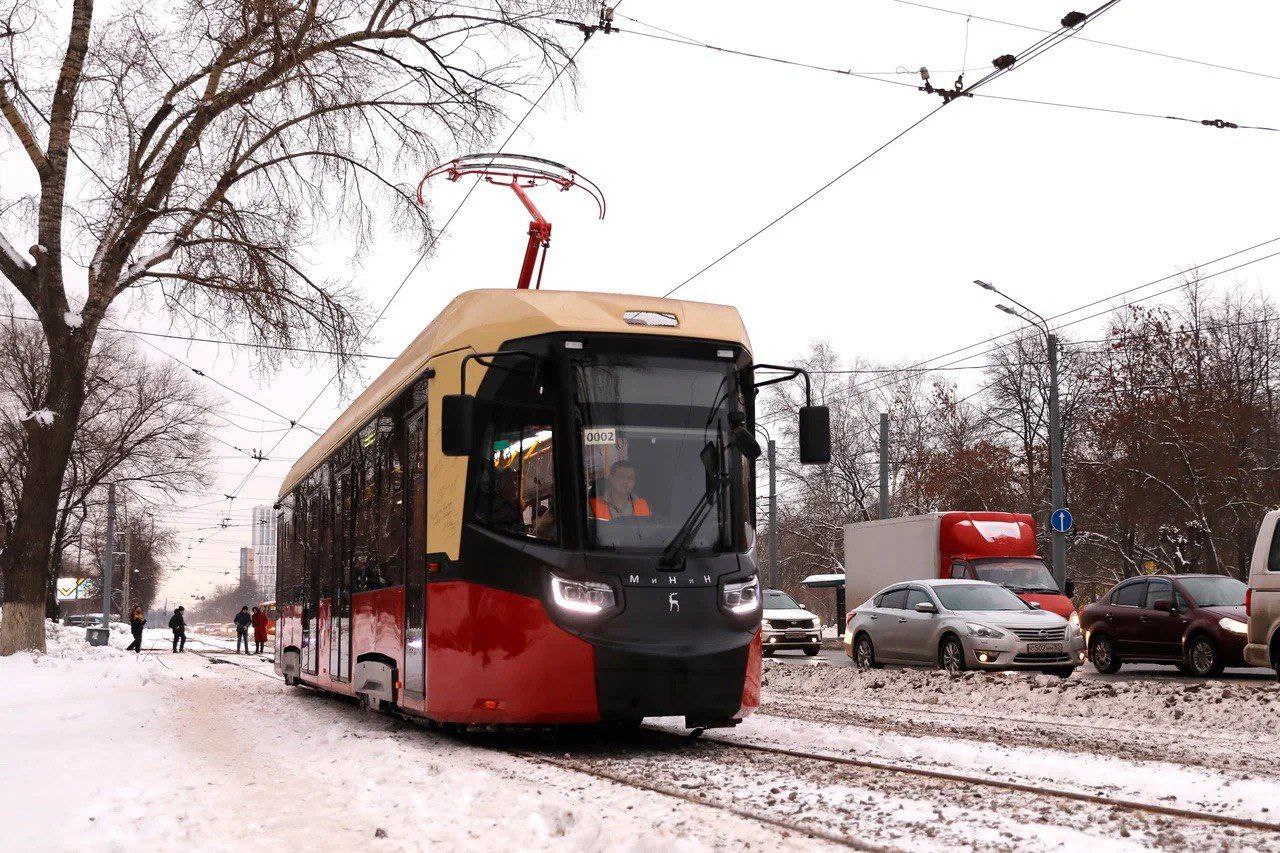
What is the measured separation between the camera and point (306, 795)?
23.6 feet

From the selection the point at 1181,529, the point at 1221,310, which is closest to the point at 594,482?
the point at 1181,529

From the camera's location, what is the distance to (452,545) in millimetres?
9500

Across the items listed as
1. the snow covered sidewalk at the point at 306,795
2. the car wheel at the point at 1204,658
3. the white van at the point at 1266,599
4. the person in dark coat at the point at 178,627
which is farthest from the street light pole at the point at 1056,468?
the person in dark coat at the point at 178,627

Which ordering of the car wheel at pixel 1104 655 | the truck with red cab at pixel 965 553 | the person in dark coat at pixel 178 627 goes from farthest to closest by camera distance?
the person in dark coat at pixel 178 627, the truck with red cab at pixel 965 553, the car wheel at pixel 1104 655

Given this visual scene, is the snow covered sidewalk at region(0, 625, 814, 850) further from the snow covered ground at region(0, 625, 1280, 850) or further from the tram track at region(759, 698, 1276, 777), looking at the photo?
the tram track at region(759, 698, 1276, 777)

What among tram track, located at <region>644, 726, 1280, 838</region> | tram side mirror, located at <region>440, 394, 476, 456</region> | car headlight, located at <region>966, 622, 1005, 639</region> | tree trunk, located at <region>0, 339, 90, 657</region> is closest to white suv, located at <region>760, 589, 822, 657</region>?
car headlight, located at <region>966, 622, 1005, 639</region>

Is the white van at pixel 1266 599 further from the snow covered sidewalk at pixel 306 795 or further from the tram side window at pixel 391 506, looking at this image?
the tram side window at pixel 391 506

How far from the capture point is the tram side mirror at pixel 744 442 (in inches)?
379

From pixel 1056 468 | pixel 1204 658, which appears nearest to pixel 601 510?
pixel 1204 658

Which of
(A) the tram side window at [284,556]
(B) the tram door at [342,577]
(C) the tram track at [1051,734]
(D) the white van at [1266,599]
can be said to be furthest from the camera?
(A) the tram side window at [284,556]

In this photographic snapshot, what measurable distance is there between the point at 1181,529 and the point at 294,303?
2666 cm

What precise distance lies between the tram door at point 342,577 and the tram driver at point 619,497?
4437 mm

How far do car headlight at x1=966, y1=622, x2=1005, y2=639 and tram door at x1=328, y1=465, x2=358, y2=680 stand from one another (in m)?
8.79

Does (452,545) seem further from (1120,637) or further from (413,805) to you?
(1120,637)
